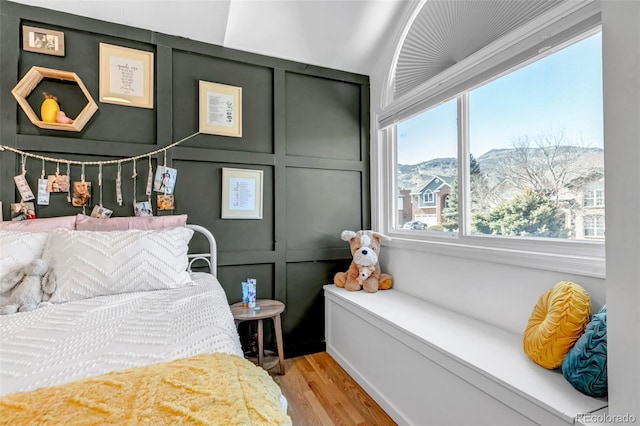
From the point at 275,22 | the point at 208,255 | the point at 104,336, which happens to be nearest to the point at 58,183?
the point at 208,255

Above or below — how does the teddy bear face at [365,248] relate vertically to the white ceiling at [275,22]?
below

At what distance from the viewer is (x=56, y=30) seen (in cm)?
184

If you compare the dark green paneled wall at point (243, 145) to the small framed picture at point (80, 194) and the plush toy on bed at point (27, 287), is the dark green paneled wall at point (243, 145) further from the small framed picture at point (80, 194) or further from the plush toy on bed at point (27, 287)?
the plush toy on bed at point (27, 287)

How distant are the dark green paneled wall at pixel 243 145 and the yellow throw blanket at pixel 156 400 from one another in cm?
155

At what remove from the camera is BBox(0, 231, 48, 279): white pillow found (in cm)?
136

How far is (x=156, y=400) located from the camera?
597mm

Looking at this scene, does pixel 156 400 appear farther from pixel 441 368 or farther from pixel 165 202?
pixel 165 202

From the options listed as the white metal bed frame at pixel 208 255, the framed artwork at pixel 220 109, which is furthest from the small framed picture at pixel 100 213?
the framed artwork at pixel 220 109

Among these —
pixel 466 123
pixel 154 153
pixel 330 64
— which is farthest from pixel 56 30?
pixel 466 123

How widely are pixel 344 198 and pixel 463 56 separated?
1336 millimetres

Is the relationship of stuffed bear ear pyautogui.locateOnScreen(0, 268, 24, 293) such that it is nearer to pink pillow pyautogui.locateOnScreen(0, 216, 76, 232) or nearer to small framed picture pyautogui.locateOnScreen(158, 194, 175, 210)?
pink pillow pyautogui.locateOnScreen(0, 216, 76, 232)

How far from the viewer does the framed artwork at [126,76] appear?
1928 mm

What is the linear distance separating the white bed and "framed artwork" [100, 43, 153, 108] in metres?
1.30

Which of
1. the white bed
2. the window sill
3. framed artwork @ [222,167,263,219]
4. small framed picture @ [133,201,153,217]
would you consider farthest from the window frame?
small framed picture @ [133,201,153,217]
